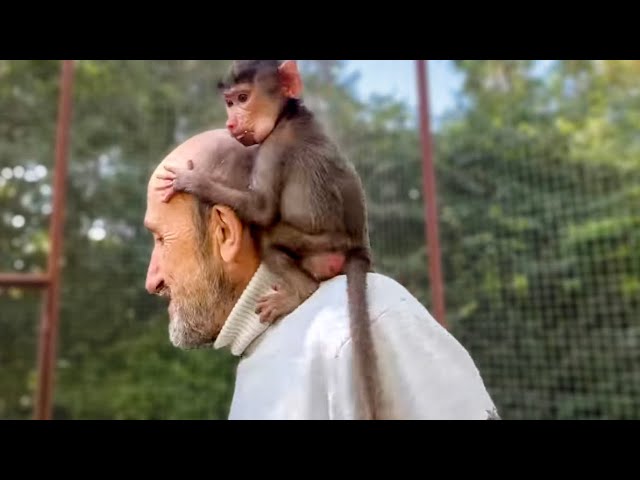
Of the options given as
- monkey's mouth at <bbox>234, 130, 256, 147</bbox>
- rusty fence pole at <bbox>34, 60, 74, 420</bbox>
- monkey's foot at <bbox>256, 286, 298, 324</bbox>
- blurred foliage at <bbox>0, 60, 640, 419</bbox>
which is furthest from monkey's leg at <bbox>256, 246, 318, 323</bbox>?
blurred foliage at <bbox>0, 60, 640, 419</bbox>

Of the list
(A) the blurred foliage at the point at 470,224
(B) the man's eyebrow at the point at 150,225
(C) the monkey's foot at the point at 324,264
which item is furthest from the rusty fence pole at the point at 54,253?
(C) the monkey's foot at the point at 324,264

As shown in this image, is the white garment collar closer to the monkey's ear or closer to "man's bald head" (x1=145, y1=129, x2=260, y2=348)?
"man's bald head" (x1=145, y1=129, x2=260, y2=348)

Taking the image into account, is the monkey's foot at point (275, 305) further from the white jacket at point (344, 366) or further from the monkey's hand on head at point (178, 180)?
the monkey's hand on head at point (178, 180)

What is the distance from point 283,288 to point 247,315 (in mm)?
44

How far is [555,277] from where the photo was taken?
3129 mm

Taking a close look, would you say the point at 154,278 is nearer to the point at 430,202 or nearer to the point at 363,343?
the point at 363,343

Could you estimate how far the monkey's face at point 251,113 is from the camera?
2.17ft

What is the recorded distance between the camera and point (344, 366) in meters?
0.55

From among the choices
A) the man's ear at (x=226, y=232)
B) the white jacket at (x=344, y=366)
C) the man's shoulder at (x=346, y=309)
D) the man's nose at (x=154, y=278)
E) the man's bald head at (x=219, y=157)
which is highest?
the man's bald head at (x=219, y=157)

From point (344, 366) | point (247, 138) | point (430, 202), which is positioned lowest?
point (344, 366)

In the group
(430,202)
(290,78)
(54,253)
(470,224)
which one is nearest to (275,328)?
(290,78)
